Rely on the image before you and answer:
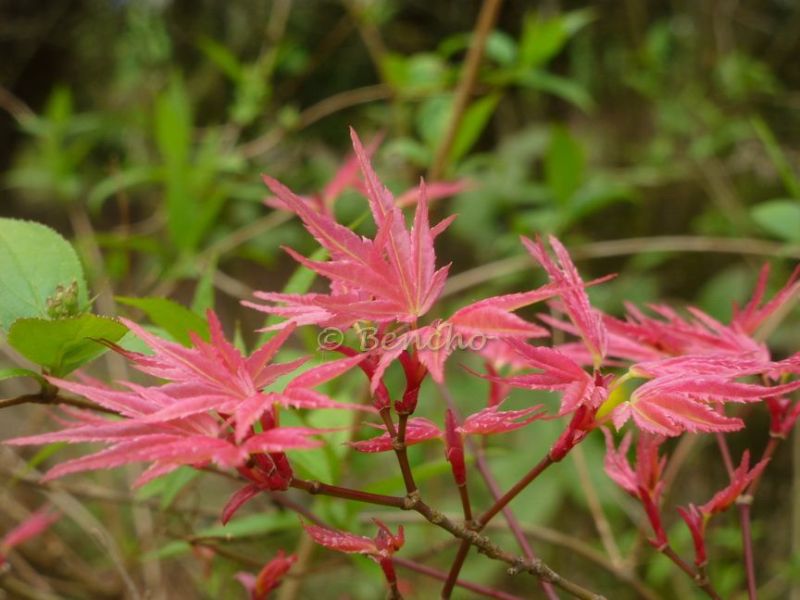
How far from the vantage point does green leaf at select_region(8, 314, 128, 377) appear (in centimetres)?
31

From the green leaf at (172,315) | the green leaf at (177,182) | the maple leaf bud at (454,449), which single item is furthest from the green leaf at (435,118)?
the maple leaf bud at (454,449)

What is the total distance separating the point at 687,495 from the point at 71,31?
5.43 ft

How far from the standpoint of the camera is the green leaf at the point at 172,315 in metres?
0.40

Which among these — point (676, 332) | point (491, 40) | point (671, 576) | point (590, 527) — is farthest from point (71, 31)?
point (676, 332)

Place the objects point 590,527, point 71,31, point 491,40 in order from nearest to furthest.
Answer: point 491,40 → point 590,527 → point 71,31

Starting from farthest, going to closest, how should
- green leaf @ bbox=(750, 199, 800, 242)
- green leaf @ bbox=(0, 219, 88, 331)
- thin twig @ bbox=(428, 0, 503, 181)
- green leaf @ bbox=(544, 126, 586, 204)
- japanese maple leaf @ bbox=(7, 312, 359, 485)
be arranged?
green leaf @ bbox=(544, 126, 586, 204)
thin twig @ bbox=(428, 0, 503, 181)
green leaf @ bbox=(750, 199, 800, 242)
green leaf @ bbox=(0, 219, 88, 331)
japanese maple leaf @ bbox=(7, 312, 359, 485)

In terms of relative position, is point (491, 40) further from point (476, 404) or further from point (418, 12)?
point (418, 12)

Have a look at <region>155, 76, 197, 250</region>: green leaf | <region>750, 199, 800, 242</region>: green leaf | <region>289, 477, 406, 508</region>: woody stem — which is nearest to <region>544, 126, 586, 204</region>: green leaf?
<region>750, 199, 800, 242</region>: green leaf

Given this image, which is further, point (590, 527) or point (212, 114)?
point (212, 114)

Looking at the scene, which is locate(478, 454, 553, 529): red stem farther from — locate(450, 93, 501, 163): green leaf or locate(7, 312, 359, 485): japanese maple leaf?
locate(450, 93, 501, 163): green leaf

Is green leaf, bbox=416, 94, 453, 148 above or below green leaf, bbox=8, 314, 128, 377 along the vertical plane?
above

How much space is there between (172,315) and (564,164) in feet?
2.18

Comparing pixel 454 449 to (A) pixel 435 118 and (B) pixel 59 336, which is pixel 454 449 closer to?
(B) pixel 59 336

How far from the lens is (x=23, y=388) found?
58.2 inches
